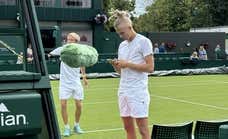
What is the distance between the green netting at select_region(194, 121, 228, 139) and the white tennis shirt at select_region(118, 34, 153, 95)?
2.37 feet

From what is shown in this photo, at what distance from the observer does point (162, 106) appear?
1363 cm

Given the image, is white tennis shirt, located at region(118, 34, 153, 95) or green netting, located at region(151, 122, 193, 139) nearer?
green netting, located at region(151, 122, 193, 139)

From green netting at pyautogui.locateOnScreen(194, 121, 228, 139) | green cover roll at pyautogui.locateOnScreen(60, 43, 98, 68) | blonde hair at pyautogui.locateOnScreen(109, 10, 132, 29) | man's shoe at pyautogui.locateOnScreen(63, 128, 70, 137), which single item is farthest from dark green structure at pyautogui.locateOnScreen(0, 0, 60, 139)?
man's shoe at pyautogui.locateOnScreen(63, 128, 70, 137)

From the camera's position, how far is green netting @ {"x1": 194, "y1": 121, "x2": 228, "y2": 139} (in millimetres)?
5792

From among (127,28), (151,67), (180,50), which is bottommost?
(180,50)

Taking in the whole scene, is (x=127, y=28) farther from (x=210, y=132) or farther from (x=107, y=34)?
(x=107, y=34)

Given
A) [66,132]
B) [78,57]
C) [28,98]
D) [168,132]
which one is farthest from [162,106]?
[28,98]

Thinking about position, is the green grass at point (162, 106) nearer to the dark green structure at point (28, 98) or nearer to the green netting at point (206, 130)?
the green netting at point (206, 130)

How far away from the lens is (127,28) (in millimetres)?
5945

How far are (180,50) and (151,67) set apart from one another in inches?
1264

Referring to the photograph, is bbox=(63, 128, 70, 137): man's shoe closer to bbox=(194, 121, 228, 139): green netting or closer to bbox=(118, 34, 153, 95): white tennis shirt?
bbox=(118, 34, 153, 95): white tennis shirt

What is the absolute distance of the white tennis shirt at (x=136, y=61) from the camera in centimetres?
599

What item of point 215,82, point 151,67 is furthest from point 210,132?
point 215,82

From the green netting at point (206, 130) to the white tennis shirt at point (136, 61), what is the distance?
0.72m
